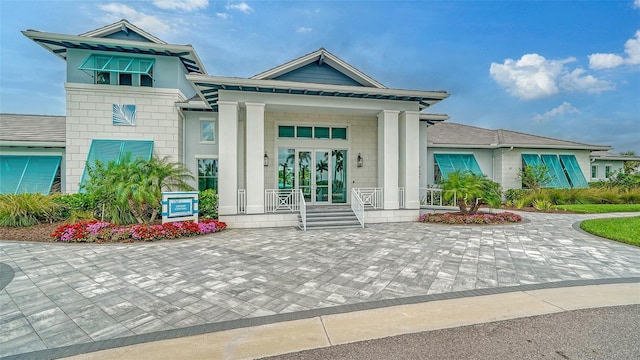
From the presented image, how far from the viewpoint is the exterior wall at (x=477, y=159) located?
17.7 m

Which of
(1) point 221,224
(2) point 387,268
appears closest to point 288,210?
(1) point 221,224

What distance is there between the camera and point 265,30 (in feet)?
57.0

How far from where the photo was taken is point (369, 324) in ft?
11.0

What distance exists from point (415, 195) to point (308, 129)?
19.6 feet

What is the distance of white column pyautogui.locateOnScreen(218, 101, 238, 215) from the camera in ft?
33.7

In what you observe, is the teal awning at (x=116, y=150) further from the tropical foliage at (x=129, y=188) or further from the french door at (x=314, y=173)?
the french door at (x=314, y=173)

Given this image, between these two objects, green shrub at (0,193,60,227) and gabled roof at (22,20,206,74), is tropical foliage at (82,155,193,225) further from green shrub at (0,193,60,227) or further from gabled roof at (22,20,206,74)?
gabled roof at (22,20,206,74)

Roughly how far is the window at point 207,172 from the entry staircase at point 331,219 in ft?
20.2

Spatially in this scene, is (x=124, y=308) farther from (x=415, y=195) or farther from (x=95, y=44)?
(x=95, y=44)

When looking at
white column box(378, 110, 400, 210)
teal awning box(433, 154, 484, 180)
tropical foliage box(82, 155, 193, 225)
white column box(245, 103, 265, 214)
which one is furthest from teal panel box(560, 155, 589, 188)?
tropical foliage box(82, 155, 193, 225)

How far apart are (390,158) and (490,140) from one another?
11638 mm

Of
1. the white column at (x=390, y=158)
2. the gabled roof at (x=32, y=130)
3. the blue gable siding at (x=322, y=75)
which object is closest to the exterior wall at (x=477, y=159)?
the white column at (x=390, y=158)

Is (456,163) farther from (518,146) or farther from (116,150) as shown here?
(116,150)

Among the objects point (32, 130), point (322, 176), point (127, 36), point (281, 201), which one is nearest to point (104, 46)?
point (127, 36)
